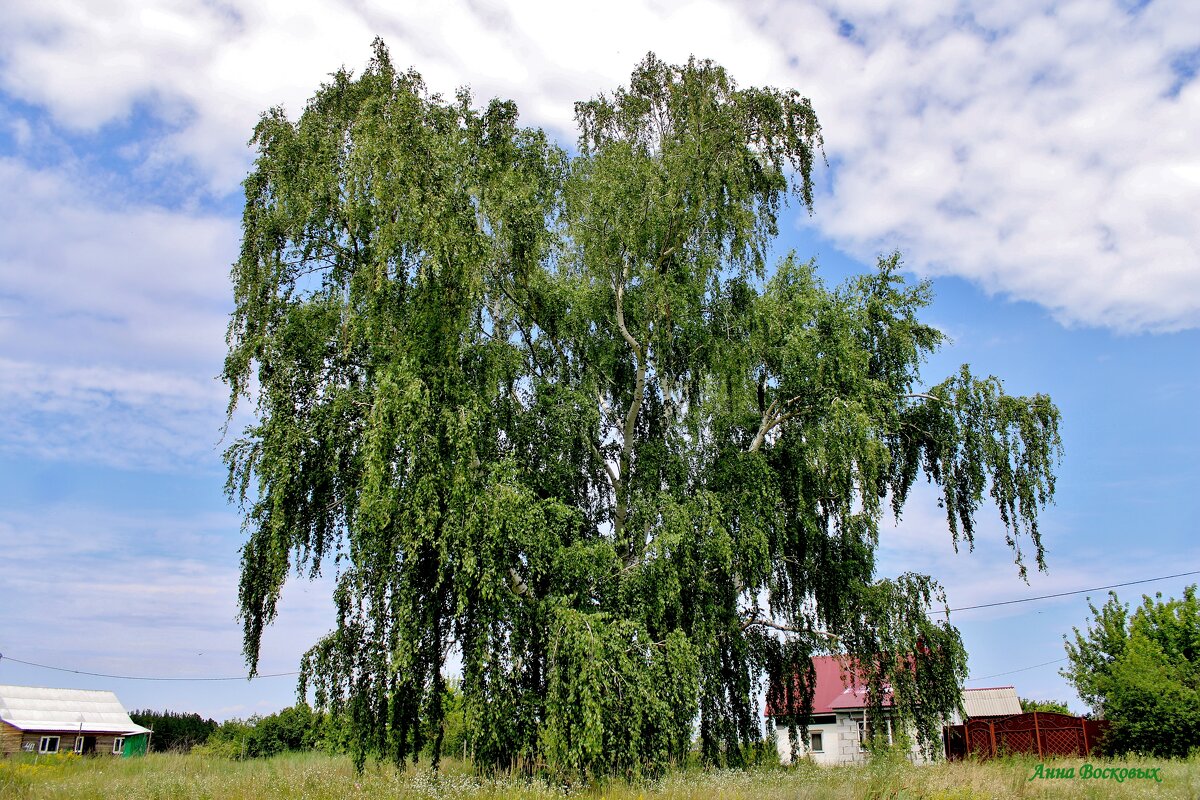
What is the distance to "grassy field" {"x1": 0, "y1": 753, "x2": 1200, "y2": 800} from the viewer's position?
11.0 metres

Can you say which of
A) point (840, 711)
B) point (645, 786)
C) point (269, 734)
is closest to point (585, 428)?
point (645, 786)

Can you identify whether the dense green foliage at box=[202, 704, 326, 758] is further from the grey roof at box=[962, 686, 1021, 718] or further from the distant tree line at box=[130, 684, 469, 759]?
the grey roof at box=[962, 686, 1021, 718]

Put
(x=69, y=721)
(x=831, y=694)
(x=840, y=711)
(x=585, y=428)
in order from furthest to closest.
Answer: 1. (x=69, y=721)
2. (x=831, y=694)
3. (x=840, y=711)
4. (x=585, y=428)

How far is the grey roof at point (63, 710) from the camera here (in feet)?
133

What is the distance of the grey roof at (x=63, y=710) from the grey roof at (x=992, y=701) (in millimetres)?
43981

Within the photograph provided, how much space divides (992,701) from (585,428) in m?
30.3

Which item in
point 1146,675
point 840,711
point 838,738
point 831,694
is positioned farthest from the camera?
point 831,694

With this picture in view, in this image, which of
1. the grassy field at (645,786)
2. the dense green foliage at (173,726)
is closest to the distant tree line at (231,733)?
the dense green foliage at (173,726)

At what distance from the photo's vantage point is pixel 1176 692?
2281cm

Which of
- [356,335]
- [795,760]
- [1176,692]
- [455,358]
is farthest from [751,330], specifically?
[1176,692]

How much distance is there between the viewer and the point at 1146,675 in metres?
23.4

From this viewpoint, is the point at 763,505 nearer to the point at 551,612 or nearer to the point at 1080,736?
the point at 551,612

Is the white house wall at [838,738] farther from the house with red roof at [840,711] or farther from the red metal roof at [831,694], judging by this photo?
the red metal roof at [831,694]

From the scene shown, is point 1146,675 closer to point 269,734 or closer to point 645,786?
point 645,786
